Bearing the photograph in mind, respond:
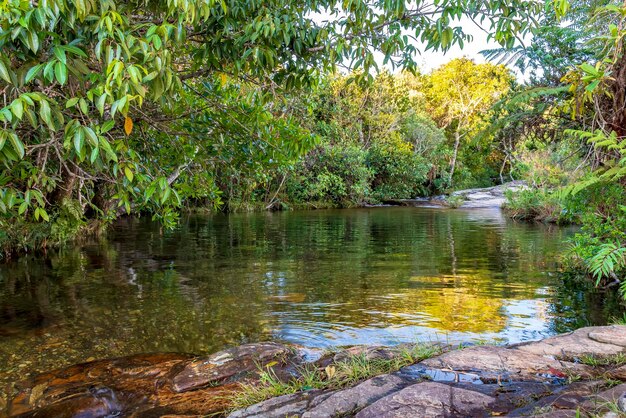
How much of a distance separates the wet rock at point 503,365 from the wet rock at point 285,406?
3.39 feet

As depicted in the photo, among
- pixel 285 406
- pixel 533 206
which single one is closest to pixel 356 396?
pixel 285 406

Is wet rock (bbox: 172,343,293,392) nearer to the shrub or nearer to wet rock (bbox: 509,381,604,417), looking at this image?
wet rock (bbox: 509,381,604,417)

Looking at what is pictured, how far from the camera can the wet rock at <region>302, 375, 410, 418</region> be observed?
10.4 ft

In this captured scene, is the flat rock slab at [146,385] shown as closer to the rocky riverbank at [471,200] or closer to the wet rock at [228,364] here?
the wet rock at [228,364]

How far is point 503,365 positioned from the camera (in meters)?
3.83

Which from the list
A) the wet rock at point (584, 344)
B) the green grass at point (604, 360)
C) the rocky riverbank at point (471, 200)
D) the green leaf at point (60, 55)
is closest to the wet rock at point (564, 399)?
the green grass at point (604, 360)

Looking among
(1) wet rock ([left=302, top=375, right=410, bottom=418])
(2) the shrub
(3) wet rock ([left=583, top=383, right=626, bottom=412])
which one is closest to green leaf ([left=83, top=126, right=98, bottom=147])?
(1) wet rock ([left=302, top=375, right=410, bottom=418])

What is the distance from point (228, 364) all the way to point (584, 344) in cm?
329

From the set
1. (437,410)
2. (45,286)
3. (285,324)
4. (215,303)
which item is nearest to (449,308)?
(285,324)

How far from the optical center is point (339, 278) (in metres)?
9.80

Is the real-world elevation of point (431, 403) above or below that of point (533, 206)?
below

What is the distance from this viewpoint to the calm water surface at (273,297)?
19.8ft

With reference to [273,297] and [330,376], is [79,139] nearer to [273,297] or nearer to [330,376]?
[330,376]

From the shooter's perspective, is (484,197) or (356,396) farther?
(484,197)
